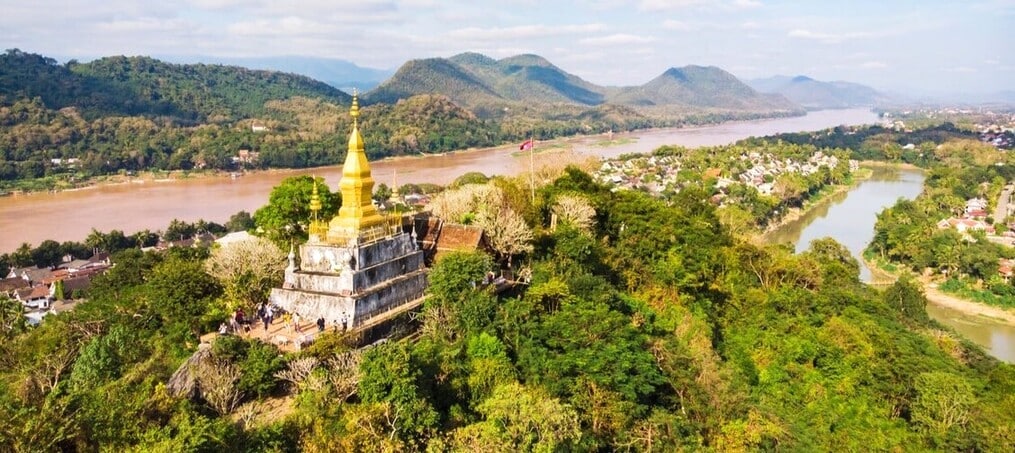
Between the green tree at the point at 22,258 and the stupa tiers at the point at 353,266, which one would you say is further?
the green tree at the point at 22,258

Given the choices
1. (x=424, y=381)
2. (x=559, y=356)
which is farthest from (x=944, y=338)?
(x=424, y=381)

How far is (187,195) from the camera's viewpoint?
55688 millimetres

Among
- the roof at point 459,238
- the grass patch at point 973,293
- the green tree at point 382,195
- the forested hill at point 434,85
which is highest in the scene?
the forested hill at point 434,85

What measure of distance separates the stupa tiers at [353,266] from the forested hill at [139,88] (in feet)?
259

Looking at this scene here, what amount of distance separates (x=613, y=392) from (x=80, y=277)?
2730cm

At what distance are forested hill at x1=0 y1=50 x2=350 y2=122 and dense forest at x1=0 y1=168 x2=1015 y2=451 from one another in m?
78.0

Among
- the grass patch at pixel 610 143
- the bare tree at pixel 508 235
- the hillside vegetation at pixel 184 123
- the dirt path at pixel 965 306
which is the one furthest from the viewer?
the grass patch at pixel 610 143

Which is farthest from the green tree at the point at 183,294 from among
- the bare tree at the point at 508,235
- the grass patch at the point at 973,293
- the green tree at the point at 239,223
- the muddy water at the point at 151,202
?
the grass patch at the point at 973,293

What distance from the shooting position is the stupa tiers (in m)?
14.0

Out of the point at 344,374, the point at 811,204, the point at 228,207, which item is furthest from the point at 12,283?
the point at 811,204

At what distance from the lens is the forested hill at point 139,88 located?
84.7 m

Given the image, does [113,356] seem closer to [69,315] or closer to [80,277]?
[69,315]

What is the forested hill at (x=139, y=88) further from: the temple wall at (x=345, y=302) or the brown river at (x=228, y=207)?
the temple wall at (x=345, y=302)

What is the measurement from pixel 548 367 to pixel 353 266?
436cm
